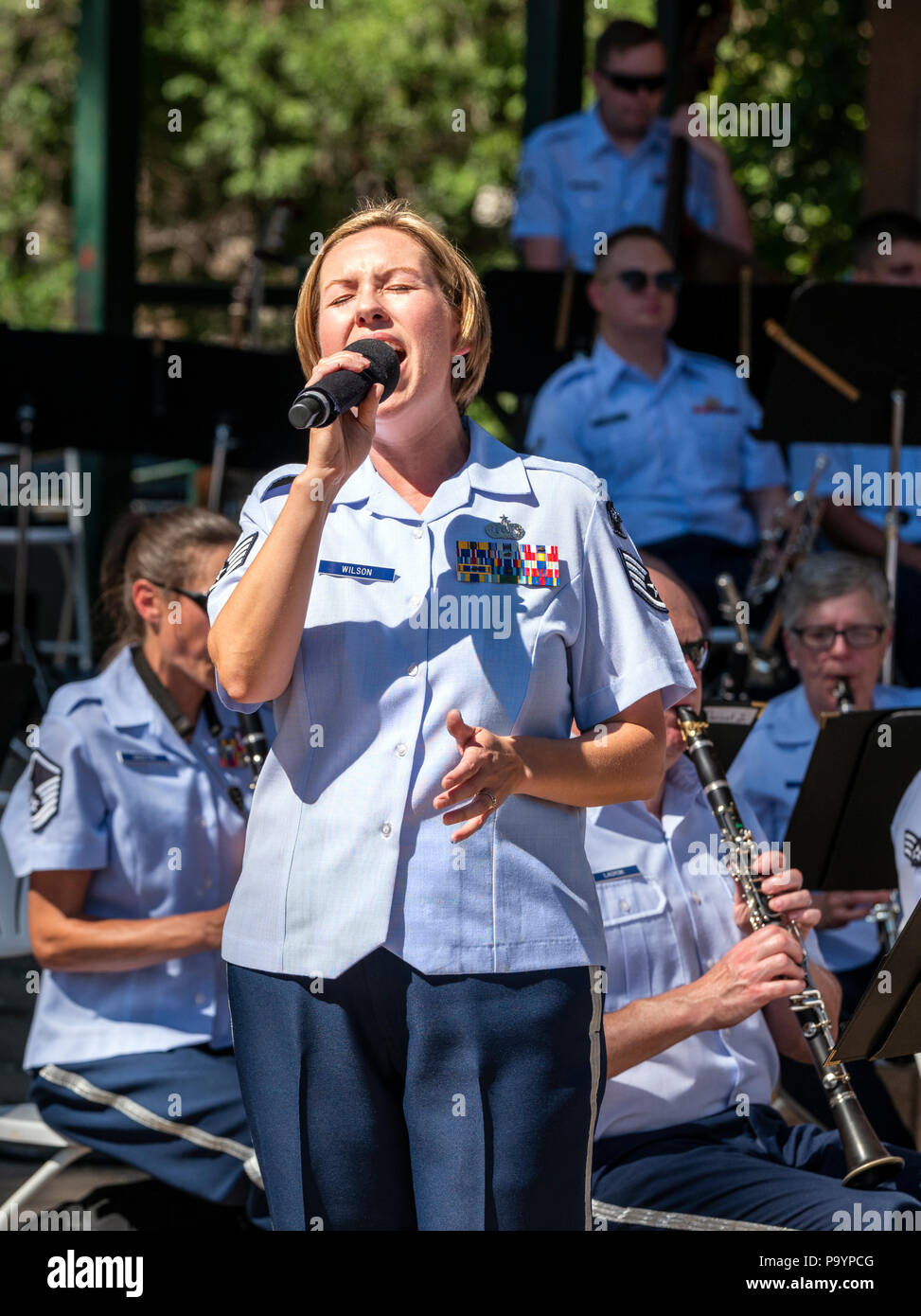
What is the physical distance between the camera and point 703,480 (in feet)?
18.6

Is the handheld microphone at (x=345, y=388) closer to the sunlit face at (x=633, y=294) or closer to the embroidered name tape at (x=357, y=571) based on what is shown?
the embroidered name tape at (x=357, y=571)

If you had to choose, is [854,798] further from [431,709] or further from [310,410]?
[310,410]

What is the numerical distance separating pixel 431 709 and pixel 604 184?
4.93m

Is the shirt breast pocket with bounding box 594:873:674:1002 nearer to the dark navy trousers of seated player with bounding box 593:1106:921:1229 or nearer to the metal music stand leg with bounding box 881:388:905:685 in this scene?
the dark navy trousers of seated player with bounding box 593:1106:921:1229

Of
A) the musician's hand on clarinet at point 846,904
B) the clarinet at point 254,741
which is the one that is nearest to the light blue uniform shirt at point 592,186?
the musician's hand on clarinet at point 846,904

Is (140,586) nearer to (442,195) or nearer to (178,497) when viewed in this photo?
(178,497)

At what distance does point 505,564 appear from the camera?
6.40 ft

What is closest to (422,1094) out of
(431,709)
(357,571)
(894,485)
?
(431,709)

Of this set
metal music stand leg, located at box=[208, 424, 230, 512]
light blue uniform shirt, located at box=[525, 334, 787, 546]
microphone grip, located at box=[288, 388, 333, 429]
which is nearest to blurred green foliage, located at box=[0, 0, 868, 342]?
light blue uniform shirt, located at box=[525, 334, 787, 546]

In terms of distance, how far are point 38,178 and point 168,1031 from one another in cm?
1521

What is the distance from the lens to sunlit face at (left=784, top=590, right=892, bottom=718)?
4242 mm

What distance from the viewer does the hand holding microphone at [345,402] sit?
1753 mm

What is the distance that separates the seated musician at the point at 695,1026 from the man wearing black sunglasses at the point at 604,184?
3626 mm

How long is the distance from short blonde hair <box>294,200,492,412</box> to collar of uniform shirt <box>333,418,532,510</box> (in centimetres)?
12
